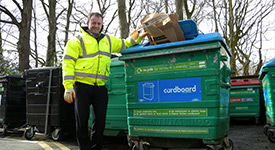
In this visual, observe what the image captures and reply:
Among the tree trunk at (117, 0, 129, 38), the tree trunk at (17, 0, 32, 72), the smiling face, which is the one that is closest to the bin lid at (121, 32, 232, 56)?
the smiling face

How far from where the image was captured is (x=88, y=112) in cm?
293

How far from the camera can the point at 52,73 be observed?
4828mm

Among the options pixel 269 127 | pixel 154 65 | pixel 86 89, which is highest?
pixel 154 65

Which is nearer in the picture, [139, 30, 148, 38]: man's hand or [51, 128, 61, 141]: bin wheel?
[139, 30, 148, 38]: man's hand

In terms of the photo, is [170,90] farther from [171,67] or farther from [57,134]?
[57,134]

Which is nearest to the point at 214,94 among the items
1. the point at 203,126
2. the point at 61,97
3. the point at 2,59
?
the point at 203,126

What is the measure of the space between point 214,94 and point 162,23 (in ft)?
3.56

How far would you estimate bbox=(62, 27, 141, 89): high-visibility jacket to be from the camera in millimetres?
2848

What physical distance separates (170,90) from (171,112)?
26cm

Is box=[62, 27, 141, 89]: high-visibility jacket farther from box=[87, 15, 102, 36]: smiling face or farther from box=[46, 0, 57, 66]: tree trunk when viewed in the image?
box=[46, 0, 57, 66]: tree trunk

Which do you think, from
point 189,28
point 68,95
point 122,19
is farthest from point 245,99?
point 68,95

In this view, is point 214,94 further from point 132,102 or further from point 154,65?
point 132,102

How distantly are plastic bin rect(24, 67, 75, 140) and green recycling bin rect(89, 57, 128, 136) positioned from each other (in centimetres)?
127

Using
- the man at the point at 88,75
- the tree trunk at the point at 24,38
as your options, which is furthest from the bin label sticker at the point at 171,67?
the tree trunk at the point at 24,38
